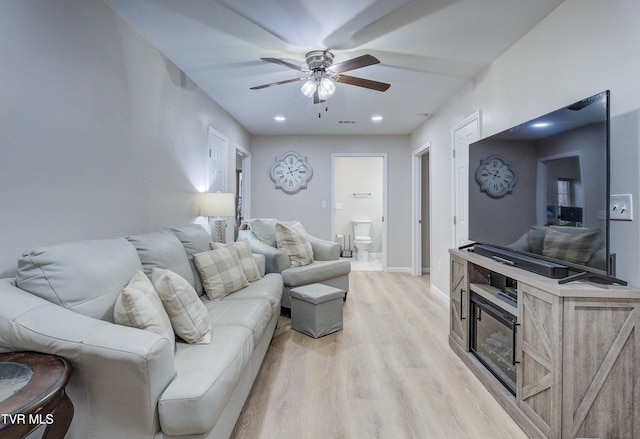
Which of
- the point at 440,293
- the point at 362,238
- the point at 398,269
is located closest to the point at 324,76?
the point at 440,293

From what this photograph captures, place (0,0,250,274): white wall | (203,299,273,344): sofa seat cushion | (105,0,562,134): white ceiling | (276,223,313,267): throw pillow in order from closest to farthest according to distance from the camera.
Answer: (0,0,250,274): white wall → (203,299,273,344): sofa seat cushion → (105,0,562,134): white ceiling → (276,223,313,267): throw pillow

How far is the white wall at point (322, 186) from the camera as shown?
561cm

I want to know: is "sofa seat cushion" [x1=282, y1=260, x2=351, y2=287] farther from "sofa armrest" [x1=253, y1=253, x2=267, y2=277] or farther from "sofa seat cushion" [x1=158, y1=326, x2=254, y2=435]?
"sofa seat cushion" [x1=158, y1=326, x2=254, y2=435]

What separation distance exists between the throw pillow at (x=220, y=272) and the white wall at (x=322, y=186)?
304 centimetres

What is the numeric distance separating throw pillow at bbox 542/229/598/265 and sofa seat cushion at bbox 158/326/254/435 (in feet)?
5.71

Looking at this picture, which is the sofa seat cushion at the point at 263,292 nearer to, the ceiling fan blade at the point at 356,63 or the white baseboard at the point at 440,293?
the ceiling fan blade at the point at 356,63

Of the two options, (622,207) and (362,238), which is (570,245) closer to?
(622,207)

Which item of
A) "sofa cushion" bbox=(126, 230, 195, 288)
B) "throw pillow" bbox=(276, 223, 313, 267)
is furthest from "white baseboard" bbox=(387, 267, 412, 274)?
"sofa cushion" bbox=(126, 230, 195, 288)

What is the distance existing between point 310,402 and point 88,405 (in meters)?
1.17

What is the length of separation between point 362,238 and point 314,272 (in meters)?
3.39

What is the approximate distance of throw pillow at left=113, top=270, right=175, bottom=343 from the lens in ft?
4.38

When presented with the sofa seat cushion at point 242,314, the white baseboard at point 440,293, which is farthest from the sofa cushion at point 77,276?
the white baseboard at point 440,293

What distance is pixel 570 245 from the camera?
1604 mm

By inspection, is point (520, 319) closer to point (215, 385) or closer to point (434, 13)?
point (215, 385)
